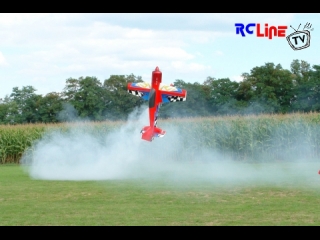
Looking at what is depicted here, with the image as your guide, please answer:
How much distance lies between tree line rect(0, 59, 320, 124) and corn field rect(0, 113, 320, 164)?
4.58 ft

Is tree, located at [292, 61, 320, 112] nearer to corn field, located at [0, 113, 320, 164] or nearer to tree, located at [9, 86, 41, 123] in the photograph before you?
corn field, located at [0, 113, 320, 164]

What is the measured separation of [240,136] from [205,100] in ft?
19.7

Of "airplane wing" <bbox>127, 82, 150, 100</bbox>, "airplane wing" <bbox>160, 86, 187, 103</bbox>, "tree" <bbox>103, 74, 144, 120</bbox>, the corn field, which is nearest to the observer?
"airplane wing" <bbox>160, 86, 187, 103</bbox>

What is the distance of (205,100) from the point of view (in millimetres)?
35656

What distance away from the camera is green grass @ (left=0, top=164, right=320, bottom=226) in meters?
11.9

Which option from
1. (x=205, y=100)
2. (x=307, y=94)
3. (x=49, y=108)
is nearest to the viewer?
(x=205, y=100)

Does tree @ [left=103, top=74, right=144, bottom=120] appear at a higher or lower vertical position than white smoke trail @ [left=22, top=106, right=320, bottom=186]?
higher

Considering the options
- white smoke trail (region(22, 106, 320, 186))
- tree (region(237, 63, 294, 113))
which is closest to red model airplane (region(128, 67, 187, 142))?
white smoke trail (region(22, 106, 320, 186))

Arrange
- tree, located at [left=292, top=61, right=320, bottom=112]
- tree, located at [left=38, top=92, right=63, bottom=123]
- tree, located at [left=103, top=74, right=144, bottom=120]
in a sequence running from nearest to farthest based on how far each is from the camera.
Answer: tree, located at [left=103, top=74, right=144, bottom=120]
tree, located at [left=38, top=92, right=63, bottom=123]
tree, located at [left=292, top=61, right=320, bottom=112]

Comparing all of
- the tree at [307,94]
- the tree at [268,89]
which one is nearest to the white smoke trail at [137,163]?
the tree at [268,89]

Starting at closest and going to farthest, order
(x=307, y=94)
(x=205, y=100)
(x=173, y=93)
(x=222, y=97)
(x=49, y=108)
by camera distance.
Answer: (x=173, y=93) → (x=205, y=100) → (x=222, y=97) → (x=49, y=108) → (x=307, y=94)

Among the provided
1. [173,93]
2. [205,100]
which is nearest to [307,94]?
[205,100]

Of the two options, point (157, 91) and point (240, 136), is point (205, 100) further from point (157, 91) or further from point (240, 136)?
point (157, 91)

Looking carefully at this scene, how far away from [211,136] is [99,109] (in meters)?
6.85
